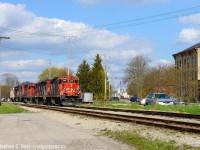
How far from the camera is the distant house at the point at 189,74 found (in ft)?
235

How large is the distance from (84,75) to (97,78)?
9.77m

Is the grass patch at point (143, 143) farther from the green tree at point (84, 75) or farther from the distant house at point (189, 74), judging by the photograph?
the green tree at point (84, 75)

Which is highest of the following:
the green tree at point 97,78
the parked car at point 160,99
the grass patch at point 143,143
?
the green tree at point 97,78

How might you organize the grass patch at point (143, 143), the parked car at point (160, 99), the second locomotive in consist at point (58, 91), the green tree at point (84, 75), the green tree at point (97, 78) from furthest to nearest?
the green tree at point (84, 75), the green tree at point (97, 78), the second locomotive in consist at point (58, 91), the parked car at point (160, 99), the grass patch at point (143, 143)

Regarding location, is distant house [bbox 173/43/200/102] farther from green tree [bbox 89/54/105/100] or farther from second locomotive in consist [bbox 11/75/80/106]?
second locomotive in consist [bbox 11/75/80/106]

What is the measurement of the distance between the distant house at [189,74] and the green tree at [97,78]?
19300 mm

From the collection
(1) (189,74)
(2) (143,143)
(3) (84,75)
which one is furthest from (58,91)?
(3) (84,75)

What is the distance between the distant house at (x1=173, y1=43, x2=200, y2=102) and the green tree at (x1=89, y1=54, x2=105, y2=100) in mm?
19300

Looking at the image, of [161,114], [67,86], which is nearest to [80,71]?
[67,86]

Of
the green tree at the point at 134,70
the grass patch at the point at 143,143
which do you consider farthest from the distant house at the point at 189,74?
the grass patch at the point at 143,143

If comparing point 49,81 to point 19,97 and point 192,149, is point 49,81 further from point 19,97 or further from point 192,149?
point 192,149

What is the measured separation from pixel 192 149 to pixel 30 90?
5756cm

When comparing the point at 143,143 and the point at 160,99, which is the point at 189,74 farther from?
the point at 143,143

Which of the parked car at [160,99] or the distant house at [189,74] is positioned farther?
the distant house at [189,74]
